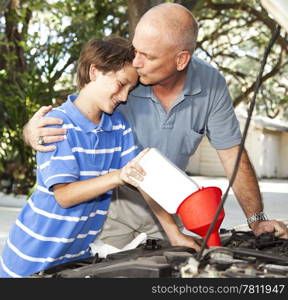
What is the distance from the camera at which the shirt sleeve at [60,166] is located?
5.67 ft

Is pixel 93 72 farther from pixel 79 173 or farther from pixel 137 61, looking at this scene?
pixel 79 173

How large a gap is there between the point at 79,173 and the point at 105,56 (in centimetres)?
39

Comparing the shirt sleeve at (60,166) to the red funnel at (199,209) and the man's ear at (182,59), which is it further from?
the man's ear at (182,59)

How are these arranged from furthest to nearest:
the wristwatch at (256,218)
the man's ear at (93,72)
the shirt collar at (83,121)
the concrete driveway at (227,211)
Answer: the concrete driveway at (227,211) → the wristwatch at (256,218) → the man's ear at (93,72) → the shirt collar at (83,121)

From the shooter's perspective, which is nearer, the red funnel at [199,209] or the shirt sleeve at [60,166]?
the red funnel at [199,209]

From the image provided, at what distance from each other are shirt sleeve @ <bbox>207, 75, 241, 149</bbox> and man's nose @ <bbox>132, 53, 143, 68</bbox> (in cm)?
48

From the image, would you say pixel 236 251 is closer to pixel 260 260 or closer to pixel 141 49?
pixel 260 260

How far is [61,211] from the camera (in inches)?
71.1

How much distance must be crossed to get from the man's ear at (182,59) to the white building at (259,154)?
22.3 meters

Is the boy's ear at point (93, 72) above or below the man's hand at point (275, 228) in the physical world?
above

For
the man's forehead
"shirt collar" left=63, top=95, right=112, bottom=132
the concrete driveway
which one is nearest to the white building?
the concrete driveway

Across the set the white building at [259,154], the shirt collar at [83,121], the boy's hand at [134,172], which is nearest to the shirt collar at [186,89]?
the shirt collar at [83,121]

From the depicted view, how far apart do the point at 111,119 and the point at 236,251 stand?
751 millimetres

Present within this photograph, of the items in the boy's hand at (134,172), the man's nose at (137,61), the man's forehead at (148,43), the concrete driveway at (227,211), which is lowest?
the concrete driveway at (227,211)
